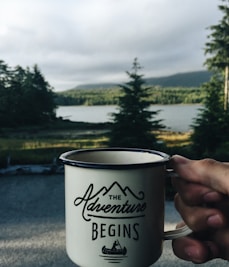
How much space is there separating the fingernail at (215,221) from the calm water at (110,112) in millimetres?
5193

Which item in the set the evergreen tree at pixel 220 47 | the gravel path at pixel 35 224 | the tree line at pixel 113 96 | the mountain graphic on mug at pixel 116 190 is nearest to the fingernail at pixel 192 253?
the mountain graphic on mug at pixel 116 190

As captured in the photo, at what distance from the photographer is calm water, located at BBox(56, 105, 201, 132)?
5.99m

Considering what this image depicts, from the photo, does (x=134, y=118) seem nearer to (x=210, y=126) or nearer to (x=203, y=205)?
(x=210, y=126)

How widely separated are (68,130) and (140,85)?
5.06 feet

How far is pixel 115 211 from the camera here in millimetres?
533

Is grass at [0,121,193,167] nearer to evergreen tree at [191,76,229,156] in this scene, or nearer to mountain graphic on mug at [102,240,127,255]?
evergreen tree at [191,76,229,156]

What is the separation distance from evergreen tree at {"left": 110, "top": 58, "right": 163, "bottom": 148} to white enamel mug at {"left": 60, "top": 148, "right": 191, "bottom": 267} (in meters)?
4.91

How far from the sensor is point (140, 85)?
19.0ft

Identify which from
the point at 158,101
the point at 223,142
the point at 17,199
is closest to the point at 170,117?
the point at 158,101

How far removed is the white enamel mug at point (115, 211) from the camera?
532mm

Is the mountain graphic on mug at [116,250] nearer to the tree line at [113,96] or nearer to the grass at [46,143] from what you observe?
the grass at [46,143]

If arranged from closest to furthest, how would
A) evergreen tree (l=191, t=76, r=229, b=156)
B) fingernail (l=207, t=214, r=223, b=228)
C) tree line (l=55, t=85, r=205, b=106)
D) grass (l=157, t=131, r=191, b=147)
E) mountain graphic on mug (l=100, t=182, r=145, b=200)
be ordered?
mountain graphic on mug (l=100, t=182, r=145, b=200) < fingernail (l=207, t=214, r=223, b=228) < grass (l=157, t=131, r=191, b=147) < tree line (l=55, t=85, r=205, b=106) < evergreen tree (l=191, t=76, r=229, b=156)

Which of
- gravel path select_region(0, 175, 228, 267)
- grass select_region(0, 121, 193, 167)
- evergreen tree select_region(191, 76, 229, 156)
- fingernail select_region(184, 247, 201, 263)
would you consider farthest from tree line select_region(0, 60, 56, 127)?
fingernail select_region(184, 247, 201, 263)

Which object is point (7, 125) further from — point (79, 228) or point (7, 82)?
point (79, 228)
